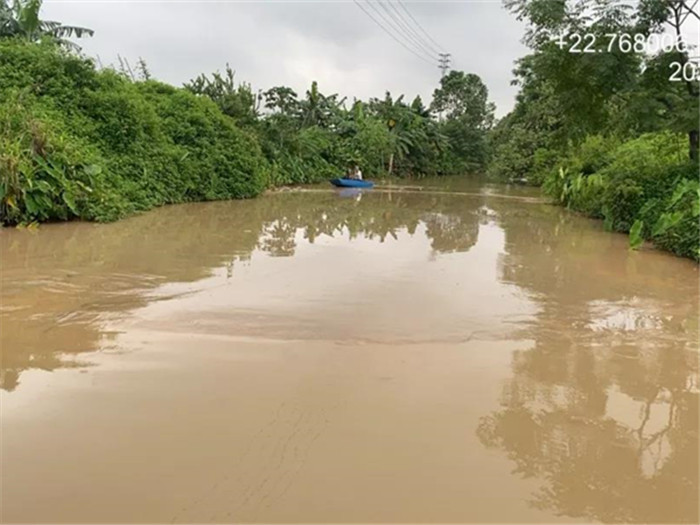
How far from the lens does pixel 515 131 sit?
98.0 feet

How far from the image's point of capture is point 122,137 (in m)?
14.5

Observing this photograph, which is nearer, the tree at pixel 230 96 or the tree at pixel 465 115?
the tree at pixel 230 96

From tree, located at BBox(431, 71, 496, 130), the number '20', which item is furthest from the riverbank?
tree, located at BBox(431, 71, 496, 130)

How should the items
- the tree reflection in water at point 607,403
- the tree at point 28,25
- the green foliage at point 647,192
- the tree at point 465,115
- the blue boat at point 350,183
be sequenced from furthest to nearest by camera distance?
the tree at point 465,115, the blue boat at point 350,183, the tree at point 28,25, the green foliage at point 647,192, the tree reflection in water at point 607,403

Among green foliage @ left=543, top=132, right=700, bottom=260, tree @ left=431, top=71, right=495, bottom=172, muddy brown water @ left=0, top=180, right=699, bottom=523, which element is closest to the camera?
muddy brown water @ left=0, top=180, right=699, bottom=523

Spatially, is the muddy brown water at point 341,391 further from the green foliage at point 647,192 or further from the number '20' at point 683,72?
the number '20' at point 683,72

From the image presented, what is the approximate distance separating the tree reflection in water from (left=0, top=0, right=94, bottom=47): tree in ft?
48.8

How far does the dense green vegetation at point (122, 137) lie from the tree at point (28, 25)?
0.13 feet

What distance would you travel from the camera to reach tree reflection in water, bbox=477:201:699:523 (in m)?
3.04

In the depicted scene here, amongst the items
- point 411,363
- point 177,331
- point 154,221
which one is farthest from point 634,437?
point 154,221

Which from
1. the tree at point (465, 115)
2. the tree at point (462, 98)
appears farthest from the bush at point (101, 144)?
the tree at point (462, 98)

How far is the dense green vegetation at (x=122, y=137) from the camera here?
37.3 ft

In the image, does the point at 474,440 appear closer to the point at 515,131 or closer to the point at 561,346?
the point at 561,346

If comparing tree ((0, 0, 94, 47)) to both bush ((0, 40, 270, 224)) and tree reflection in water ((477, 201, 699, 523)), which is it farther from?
tree reflection in water ((477, 201, 699, 523))
